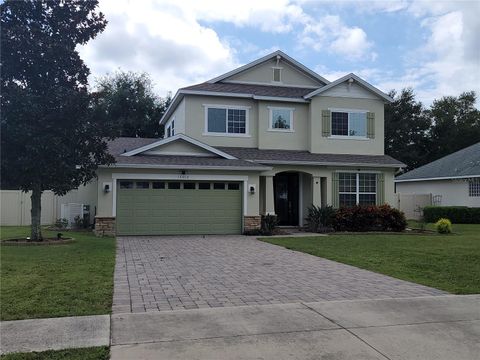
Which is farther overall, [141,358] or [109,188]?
[109,188]

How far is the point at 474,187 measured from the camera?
28297 mm

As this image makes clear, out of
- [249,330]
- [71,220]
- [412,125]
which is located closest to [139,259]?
[249,330]

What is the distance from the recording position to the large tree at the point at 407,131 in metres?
49.7

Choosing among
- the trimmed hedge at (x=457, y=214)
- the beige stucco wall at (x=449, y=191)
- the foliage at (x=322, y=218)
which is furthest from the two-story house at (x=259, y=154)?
the beige stucco wall at (x=449, y=191)

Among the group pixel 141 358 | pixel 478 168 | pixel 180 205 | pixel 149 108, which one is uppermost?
pixel 149 108

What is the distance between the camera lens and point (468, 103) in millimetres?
54000

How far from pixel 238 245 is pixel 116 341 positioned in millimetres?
10041

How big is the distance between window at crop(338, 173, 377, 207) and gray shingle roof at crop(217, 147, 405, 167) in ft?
2.47

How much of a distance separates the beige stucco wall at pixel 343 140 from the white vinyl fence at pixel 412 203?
9002mm

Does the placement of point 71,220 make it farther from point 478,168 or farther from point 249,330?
point 478,168

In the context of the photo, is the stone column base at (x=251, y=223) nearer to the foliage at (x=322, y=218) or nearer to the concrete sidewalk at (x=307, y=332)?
the foliage at (x=322, y=218)

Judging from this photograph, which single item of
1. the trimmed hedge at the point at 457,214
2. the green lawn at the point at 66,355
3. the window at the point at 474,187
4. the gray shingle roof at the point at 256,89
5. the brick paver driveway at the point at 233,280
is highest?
the gray shingle roof at the point at 256,89

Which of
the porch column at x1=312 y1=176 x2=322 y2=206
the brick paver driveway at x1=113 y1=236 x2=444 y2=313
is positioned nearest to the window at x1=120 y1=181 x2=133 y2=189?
the brick paver driveway at x1=113 y1=236 x2=444 y2=313

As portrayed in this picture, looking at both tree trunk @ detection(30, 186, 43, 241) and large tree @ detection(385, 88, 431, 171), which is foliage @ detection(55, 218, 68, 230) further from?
large tree @ detection(385, 88, 431, 171)
